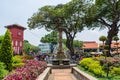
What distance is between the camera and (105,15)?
141 feet

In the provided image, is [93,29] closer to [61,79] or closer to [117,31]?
[117,31]

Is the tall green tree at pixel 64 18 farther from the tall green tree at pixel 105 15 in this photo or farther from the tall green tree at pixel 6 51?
the tall green tree at pixel 6 51

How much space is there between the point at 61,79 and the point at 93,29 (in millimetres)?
28534

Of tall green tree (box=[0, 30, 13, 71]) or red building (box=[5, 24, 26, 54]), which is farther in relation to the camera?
red building (box=[5, 24, 26, 54])

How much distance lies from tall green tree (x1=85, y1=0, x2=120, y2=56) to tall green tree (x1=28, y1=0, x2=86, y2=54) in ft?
9.29

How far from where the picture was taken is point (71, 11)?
47312 millimetres

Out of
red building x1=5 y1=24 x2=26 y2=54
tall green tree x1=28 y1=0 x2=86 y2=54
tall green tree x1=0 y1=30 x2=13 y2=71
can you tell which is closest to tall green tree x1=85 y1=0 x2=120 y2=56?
tall green tree x1=28 y1=0 x2=86 y2=54

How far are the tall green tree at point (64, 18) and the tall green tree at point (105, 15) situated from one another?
9.29 ft

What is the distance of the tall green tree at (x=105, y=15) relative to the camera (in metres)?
37.8

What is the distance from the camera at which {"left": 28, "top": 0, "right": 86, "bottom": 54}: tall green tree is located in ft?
155

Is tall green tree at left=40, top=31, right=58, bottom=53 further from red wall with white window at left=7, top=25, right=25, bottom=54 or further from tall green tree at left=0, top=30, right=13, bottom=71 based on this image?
tall green tree at left=0, top=30, right=13, bottom=71

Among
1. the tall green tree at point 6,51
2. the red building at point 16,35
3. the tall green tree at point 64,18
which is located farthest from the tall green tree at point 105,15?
the red building at point 16,35

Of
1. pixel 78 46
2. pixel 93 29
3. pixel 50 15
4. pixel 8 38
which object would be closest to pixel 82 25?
pixel 93 29

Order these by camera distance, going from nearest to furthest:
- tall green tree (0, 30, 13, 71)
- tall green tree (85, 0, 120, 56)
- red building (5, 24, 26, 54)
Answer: tall green tree (0, 30, 13, 71) < tall green tree (85, 0, 120, 56) < red building (5, 24, 26, 54)
